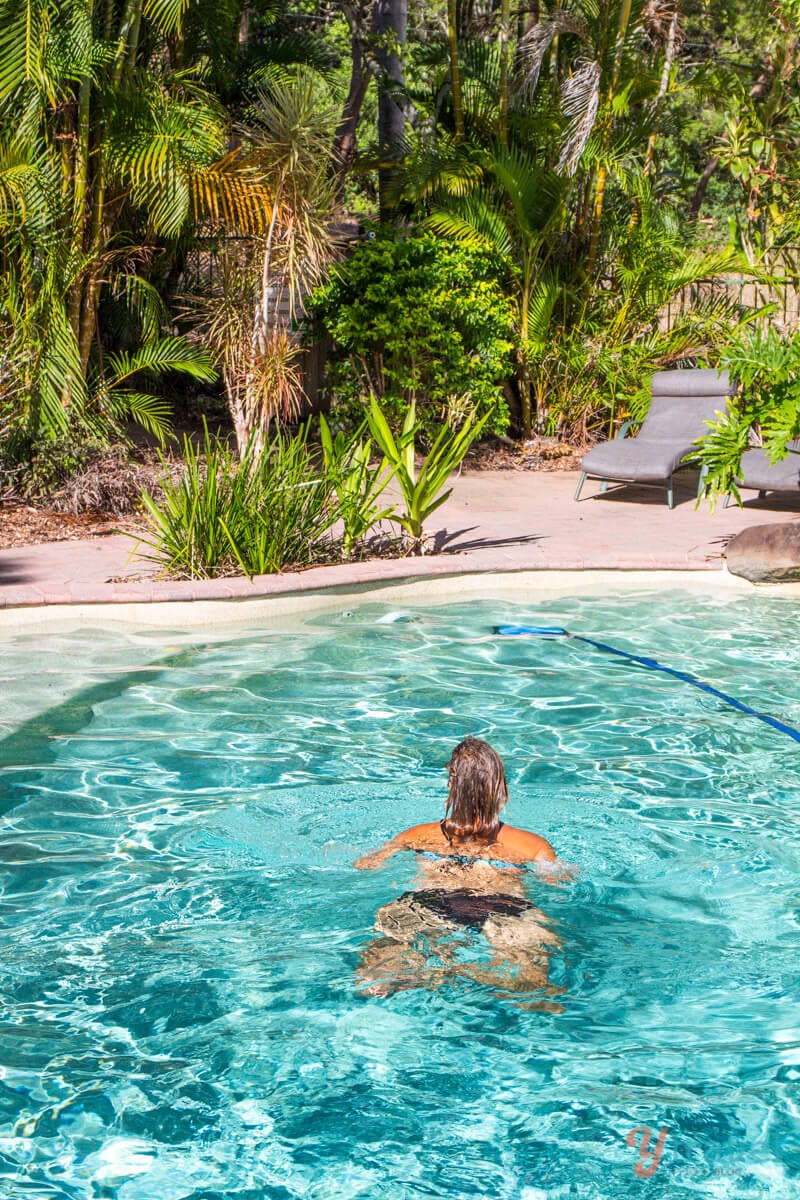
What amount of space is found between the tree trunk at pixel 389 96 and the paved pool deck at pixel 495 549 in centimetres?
402

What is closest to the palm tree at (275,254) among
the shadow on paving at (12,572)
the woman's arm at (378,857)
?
the shadow on paving at (12,572)

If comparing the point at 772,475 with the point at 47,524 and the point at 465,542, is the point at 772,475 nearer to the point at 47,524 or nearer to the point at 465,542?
the point at 465,542

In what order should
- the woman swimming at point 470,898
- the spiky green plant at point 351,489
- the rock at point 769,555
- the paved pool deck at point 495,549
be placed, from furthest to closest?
the rock at point 769,555 < the spiky green plant at point 351,489 < the paved pool deck at point 495,549 < the woman swimming at point 470,898

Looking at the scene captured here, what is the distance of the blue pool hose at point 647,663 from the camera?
275 inches

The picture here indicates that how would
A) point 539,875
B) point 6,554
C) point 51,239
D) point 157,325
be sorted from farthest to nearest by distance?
point 157,325 → point 51,239 → point 6,554 → point 539,875

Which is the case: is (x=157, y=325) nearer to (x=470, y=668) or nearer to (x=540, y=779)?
(x=470, y=668)

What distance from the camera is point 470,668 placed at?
793cm

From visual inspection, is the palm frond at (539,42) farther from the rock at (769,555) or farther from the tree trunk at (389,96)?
the rock at (769,555)

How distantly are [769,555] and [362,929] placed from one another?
5741 mm

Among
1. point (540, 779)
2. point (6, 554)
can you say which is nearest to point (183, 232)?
point (6, 554)

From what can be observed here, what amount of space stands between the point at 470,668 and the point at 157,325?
626 cm

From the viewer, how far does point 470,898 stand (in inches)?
174

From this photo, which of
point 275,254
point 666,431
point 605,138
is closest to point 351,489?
point 275,254

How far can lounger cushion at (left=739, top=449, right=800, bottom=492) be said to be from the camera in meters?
11.3
